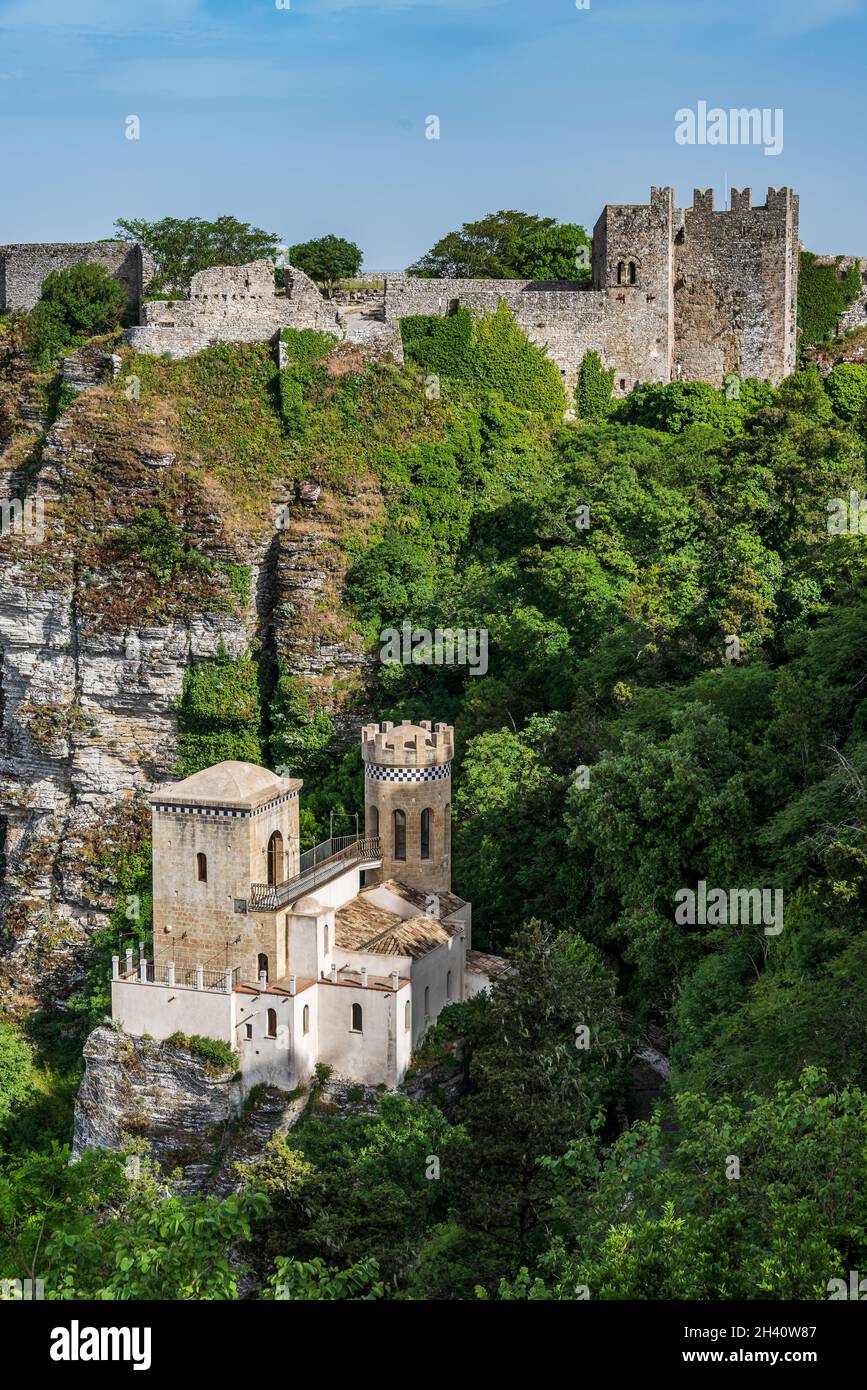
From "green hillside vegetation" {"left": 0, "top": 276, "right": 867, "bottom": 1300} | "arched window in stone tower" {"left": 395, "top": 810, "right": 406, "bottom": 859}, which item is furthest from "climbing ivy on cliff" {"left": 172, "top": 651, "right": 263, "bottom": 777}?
"arched window in stone tower" {"left": 395, "top": 810, "right": 406, "bottom": 859}

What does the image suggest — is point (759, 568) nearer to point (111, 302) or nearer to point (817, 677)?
point (817, 677)

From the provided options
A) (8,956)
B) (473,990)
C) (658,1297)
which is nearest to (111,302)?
(8,956)

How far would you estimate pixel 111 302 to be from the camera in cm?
4662

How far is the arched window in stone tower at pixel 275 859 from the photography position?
30.1m

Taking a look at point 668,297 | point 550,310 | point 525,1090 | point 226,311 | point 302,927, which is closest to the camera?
point 525,1090

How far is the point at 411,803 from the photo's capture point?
31.1m

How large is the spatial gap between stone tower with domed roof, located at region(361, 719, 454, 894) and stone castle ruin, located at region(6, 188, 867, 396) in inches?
693

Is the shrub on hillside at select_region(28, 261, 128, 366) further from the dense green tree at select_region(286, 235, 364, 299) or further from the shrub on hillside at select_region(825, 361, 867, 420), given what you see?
the shrub on hillside at select_region(825, 361, 867, 420)

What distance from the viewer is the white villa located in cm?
2786

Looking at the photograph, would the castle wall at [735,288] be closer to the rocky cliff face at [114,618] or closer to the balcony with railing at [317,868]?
the rocky cliff face at [114,618]

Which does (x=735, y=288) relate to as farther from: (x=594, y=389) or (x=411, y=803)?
(x=411, y=803)

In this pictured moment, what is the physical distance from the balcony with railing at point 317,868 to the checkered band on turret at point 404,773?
4.01 ft

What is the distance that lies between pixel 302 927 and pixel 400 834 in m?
3.67

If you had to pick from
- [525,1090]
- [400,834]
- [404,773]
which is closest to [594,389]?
[404,773]
